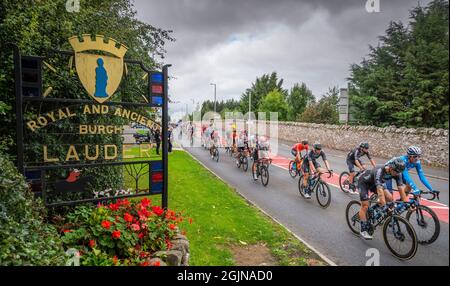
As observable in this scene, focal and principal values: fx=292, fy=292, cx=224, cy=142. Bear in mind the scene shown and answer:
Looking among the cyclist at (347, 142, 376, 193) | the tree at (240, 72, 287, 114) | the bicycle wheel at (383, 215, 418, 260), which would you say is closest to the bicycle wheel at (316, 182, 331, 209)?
the cyclist at (347, 142, 376, 193)

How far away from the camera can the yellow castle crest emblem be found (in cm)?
472

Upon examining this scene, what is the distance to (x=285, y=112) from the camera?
42.3 meters

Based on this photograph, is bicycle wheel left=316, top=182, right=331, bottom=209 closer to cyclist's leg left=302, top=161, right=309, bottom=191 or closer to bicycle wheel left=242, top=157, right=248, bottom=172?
cyclist's leg left=302, top=161, right=309, bottom=191

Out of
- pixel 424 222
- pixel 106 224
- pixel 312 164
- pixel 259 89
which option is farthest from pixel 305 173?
pixel 259 89

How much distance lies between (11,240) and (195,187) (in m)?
7.83

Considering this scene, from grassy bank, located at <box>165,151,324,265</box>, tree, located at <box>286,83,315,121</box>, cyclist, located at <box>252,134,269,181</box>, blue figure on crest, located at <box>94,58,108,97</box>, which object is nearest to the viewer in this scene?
blue figure on crest, located at <box>94,58,108,97</box>

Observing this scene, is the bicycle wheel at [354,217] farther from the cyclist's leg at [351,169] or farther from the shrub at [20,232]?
the shrub at [20,232]

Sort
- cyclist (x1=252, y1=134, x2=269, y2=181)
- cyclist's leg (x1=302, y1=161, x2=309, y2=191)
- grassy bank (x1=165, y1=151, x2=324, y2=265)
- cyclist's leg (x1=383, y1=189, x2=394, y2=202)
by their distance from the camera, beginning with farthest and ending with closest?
cyclist (x1=252, y1=134, x2=269, y2=181) → cyclist's leg (x1=302, y1=161, x2=309, y2=191) → cyclist's leg (x1=383, y1=189, x2=394, y2=202) → grassy bank (x1=165, y1=151, x2=324, y2=265)

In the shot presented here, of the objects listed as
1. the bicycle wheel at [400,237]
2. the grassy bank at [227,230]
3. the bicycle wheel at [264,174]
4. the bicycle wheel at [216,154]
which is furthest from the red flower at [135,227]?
the bicycle wheel at [216,154]

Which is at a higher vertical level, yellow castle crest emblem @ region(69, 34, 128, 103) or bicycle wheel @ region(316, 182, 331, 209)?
yellow castle crest emblem @ region(69, 34, 128, 103)

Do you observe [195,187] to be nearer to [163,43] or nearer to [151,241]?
[163,43]

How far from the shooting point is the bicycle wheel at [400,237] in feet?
15.7

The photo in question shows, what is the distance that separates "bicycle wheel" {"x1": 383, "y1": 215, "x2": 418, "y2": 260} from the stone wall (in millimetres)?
1165

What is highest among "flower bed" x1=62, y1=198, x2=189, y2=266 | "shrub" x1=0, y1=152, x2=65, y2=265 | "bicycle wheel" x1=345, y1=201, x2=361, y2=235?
"shrub" x1=0, y1=152, x2=65, y2=265
